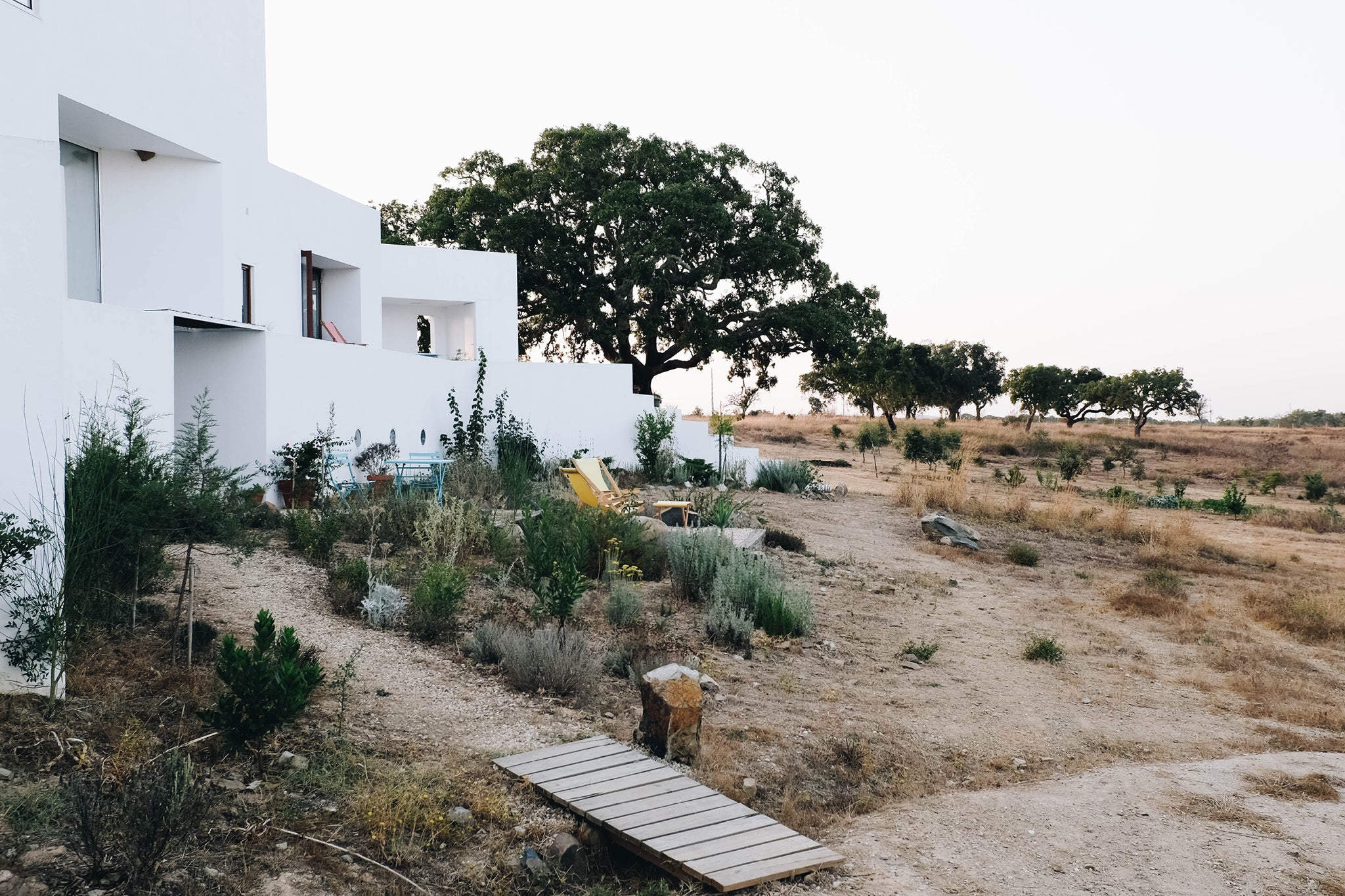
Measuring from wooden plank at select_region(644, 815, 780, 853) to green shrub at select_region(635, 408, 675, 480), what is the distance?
12423mm

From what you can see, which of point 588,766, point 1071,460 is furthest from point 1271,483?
point 588,766

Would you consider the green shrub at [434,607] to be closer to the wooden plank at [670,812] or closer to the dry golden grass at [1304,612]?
the wooden plank at [670,812]

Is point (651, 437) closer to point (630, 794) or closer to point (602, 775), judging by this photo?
point (602, 775)

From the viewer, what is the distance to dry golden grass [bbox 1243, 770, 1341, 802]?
475 centimetres

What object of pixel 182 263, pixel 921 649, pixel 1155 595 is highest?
pixel 182 263

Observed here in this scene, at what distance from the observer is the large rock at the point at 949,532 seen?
12008 millimetres

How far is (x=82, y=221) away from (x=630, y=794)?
9587 millimetres

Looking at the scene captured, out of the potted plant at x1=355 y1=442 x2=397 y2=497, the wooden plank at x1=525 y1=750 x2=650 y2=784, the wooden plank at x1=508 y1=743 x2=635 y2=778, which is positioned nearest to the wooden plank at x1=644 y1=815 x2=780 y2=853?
the wooden plank at x1=525 y1=750 x2=650 y2=784

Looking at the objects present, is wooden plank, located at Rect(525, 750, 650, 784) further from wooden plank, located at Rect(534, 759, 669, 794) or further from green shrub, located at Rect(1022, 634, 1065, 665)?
green shrub, located at Rect(1022, 634, 1065, 665)

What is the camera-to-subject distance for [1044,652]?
7188 millimetres

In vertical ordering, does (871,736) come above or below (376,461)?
below

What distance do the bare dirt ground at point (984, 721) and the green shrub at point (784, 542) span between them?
0.44 m

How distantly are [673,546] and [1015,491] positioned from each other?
1148 centimetres

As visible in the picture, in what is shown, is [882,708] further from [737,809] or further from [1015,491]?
[1015,491]
